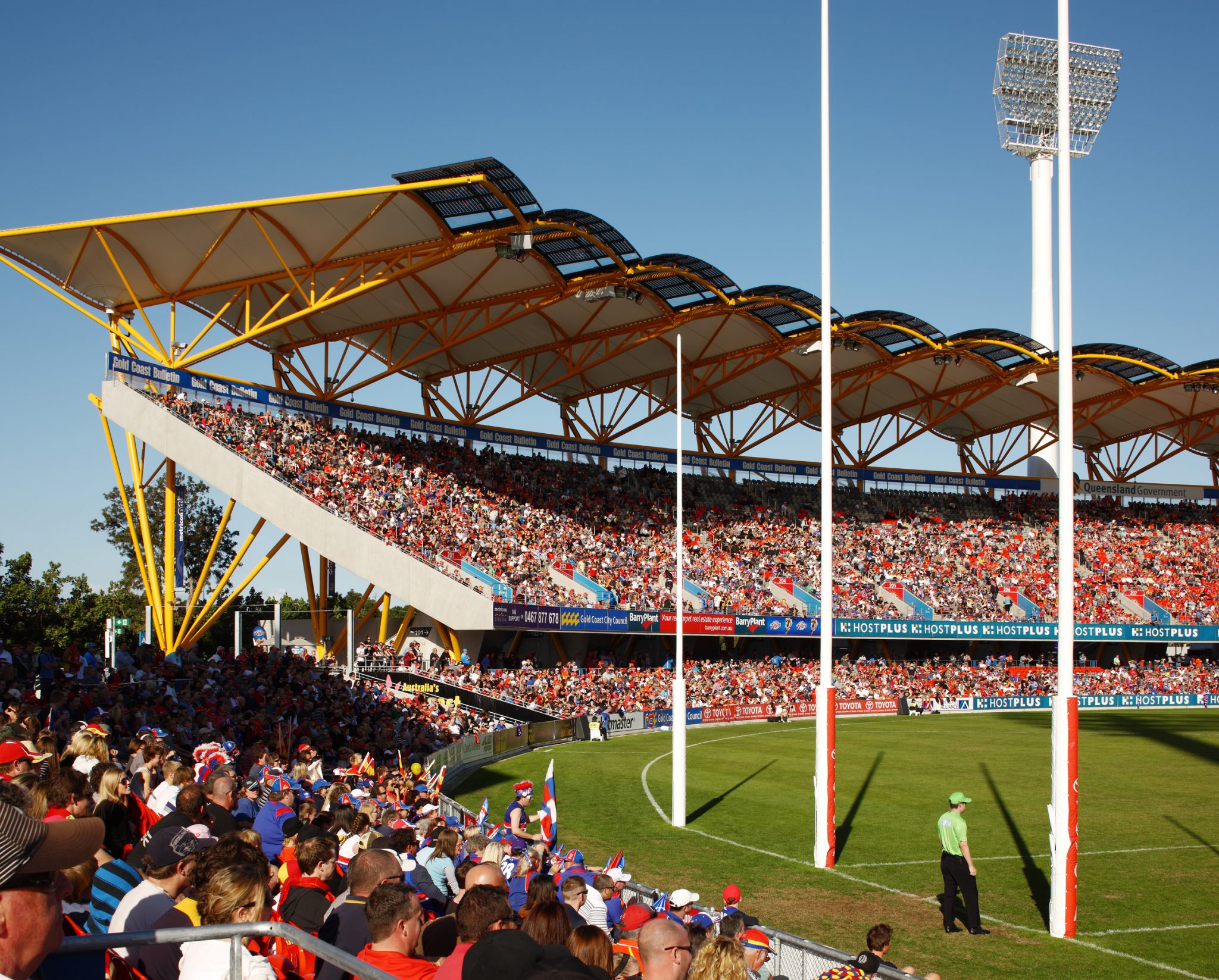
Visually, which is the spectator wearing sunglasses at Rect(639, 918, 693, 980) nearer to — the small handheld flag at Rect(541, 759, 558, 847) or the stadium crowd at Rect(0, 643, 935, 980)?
the stadium crowd at Rect(0, 643, 935, 980)

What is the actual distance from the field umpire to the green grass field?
0.19 metres

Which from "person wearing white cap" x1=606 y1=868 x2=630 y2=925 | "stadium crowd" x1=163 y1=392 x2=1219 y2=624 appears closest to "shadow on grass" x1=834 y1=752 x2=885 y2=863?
"person wearing white cap" x1=606 y1=868 x2=630 y2=925

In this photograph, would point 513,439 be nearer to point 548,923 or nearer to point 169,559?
point 169,559

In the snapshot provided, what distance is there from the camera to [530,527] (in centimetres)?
4519

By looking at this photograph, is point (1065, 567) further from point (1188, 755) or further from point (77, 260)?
point (77, 260)

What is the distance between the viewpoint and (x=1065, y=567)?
1281cm

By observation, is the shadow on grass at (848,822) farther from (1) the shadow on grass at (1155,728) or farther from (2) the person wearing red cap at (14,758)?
(2) the person wearing red cap at (14,758)

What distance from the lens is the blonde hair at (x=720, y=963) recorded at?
454 cm

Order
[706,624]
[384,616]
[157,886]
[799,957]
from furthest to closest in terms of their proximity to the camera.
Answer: [706,624] < [384,616] < [799,957] < [157,886]

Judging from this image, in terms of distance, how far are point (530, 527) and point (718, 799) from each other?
23368mm

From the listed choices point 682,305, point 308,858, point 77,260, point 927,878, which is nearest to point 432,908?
point 308,858

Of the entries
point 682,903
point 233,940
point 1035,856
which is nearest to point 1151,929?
point 1035,856

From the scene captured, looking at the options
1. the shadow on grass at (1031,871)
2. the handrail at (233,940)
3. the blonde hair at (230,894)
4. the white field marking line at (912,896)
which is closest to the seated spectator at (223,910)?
the blonde hair at (230,894)

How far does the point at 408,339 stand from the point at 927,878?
32.5m
